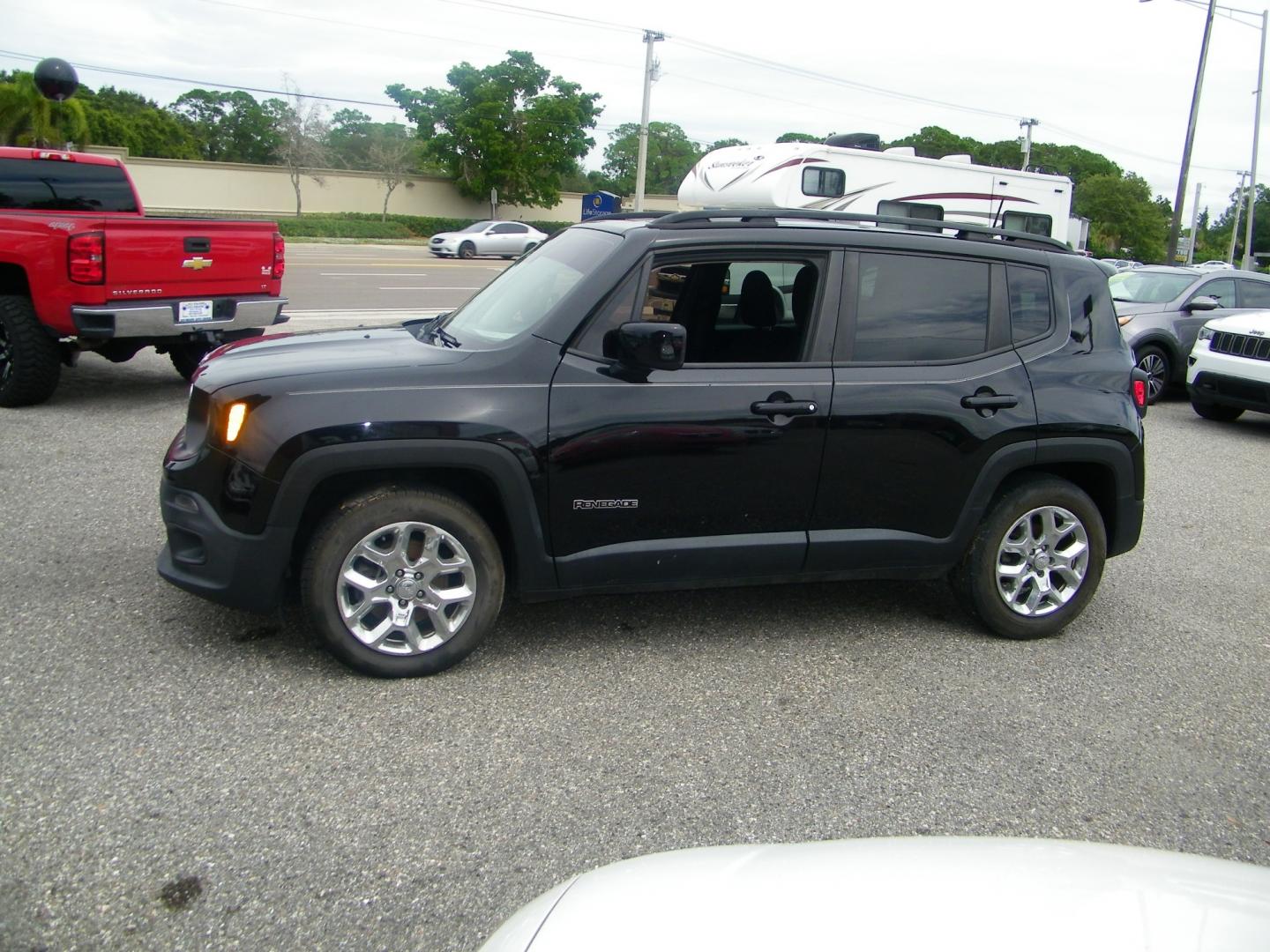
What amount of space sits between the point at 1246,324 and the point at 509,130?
48296 mm

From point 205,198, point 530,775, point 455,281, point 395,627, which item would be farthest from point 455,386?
point 205,198

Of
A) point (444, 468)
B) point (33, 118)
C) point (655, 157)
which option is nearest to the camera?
point (444, 468)

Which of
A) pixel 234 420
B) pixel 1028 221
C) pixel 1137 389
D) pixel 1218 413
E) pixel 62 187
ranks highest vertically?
pixel 1028 221

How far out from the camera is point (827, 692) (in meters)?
4.27

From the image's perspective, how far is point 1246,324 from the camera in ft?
35.2

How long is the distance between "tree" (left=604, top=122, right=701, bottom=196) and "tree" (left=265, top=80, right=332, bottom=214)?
3372cm

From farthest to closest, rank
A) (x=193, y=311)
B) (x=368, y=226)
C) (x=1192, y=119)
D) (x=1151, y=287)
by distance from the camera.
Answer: (x=368, y=226)
(x=1192, y=119)
(x=1151, y=287)
(x=193, y=311)

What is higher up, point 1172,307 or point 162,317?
point 1172,307

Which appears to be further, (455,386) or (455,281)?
(455,281)

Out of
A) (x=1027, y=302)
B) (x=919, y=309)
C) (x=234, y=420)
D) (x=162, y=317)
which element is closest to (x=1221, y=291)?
(x=1027, y=302)

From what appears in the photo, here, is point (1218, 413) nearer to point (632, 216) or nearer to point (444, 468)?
point (632, 216)

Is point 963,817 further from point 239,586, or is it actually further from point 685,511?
point 239,586

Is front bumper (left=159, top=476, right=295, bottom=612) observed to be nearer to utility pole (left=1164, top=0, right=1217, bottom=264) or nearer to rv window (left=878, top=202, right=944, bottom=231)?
rv window (left=878, top=202, right=944, bottom=231)

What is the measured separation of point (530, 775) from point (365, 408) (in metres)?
1.43
